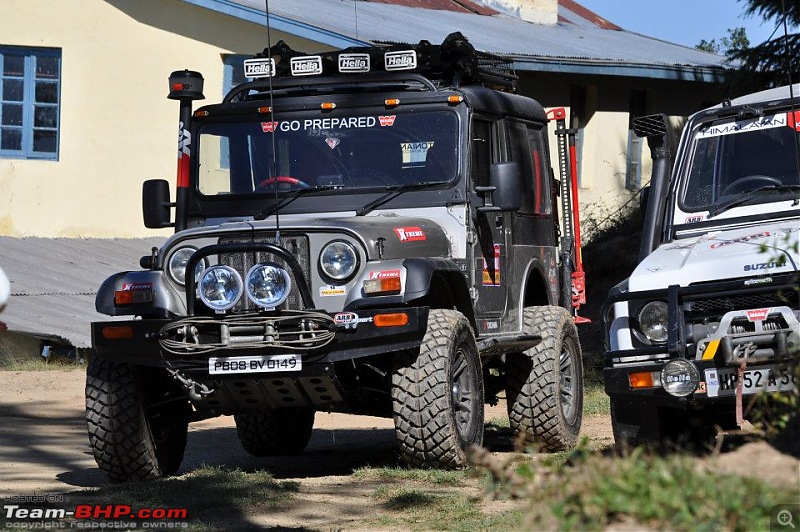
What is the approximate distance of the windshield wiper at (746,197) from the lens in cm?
780

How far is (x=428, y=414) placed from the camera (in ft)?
25.0

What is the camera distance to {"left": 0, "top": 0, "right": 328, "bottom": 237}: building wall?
1828 cm

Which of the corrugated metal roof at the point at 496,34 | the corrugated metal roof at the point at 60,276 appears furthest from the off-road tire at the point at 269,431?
the corrugated metal roof at the point at 496,34

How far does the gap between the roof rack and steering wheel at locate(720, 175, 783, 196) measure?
2.09 metres

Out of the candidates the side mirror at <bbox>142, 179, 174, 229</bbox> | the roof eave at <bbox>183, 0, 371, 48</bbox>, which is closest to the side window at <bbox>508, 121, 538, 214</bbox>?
the side mirror at <bbox>142, 179, 174, 229</bbox>

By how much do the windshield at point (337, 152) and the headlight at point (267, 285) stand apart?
1.14 m

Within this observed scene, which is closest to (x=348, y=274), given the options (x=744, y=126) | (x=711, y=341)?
(x=711, y=341)

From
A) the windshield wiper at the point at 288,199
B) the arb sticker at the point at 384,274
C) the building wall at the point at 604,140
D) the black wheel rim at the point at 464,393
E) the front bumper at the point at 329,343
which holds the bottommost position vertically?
the black wheel rim at the point at 464,393

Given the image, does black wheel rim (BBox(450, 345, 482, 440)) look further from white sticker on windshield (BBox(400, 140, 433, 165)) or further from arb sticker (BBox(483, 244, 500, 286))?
white sticker on windshield (BBox(400, 140, 433, 165))

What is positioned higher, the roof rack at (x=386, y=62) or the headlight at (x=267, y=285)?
the roof rack at (x=386, y=62)

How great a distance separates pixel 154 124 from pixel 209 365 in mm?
11429

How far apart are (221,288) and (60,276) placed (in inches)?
375

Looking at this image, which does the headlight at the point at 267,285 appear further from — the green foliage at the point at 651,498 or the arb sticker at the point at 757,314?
the green foliage at the point at 651,498

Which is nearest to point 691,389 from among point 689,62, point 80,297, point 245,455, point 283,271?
point 283,271
